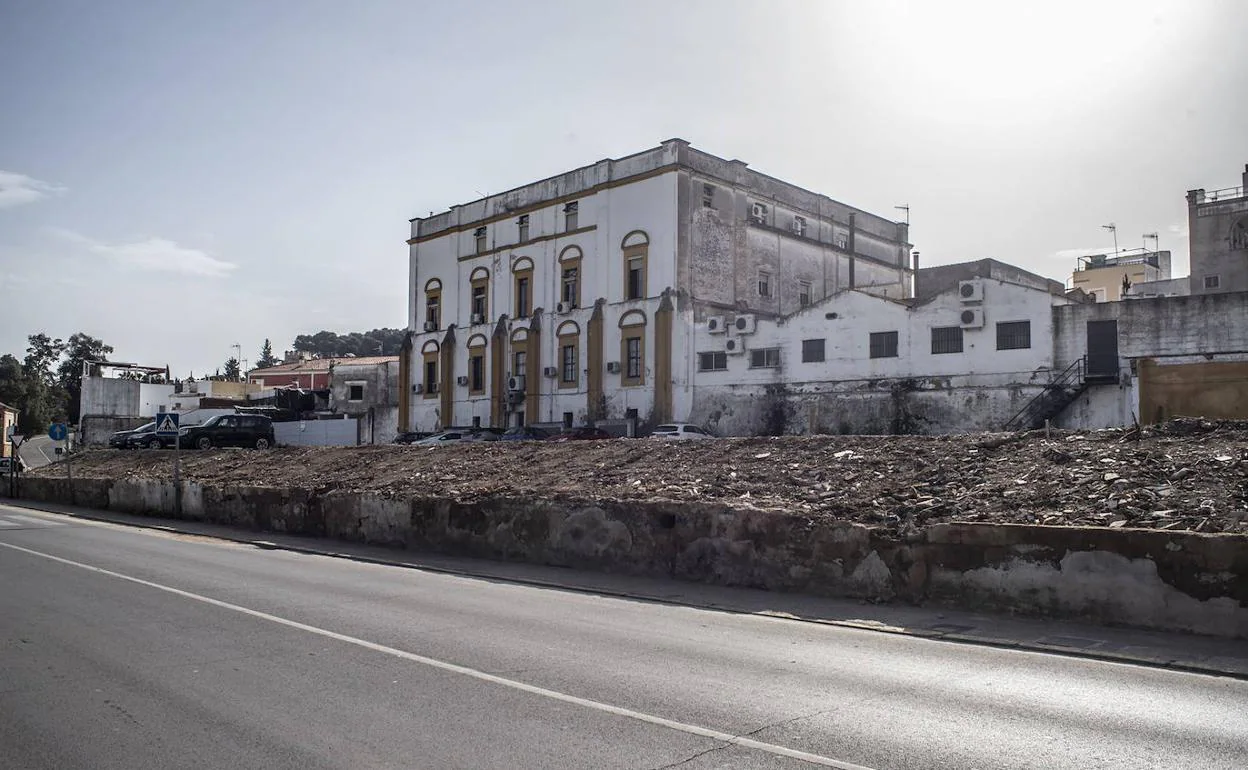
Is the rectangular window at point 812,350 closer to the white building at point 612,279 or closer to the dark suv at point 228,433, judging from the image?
the white building at point 612,279

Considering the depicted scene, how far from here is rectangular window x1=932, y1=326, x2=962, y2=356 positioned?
126 feet

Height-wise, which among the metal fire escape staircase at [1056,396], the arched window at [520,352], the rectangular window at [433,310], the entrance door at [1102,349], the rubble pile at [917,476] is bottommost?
the rubble pile at [917,476]

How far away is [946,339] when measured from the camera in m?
38.7

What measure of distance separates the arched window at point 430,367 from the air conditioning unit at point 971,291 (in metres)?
34.7

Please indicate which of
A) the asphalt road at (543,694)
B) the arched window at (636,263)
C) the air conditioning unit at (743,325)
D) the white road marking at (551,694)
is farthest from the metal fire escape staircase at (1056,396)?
the white road marking at (551,694)

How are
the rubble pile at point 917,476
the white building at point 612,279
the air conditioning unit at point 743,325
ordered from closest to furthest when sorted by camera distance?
the rubble pile at point 917,476 < the air conditioning unit at point 743,325 < the white building at point 612,279

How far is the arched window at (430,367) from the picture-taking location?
202 ft

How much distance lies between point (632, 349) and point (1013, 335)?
19467mm

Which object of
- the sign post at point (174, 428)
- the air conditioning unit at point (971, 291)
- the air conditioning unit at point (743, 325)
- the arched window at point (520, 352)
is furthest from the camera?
the arched window at point (520, 352)

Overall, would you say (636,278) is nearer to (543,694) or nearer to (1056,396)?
(1056,396)

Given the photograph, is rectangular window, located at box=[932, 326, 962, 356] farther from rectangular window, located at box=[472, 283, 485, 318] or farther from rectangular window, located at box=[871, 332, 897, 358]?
rectangular window, located at box=[472, 283, 485, 318]

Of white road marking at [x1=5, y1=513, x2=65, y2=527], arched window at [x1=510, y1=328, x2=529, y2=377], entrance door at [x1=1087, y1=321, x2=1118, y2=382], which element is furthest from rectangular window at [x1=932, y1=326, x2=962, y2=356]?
white road marking at [x1=5, y1=513, x2=65, y2=527]

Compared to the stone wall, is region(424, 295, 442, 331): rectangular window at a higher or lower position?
higher

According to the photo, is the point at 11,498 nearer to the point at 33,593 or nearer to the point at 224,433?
the point at 224,433
